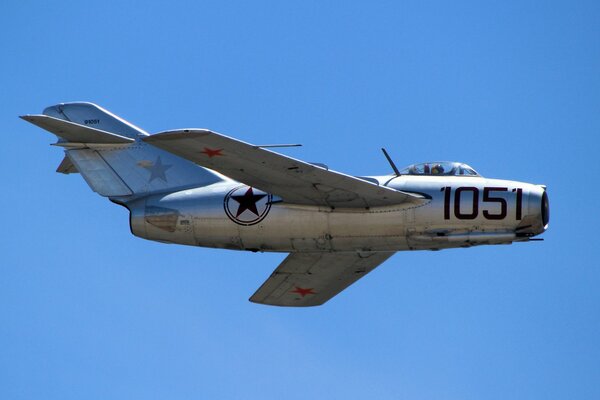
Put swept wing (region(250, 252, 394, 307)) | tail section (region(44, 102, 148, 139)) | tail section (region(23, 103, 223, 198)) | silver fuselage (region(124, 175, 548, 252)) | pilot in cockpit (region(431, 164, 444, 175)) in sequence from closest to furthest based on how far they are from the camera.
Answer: silver fuselage (region(124, 175, 548, 252))
pilot in cockpit (region(431, 164, 444, 175))
tail section (region(23, 103, 223, 198))
swept wing (region(250, 252, 394, 307))
tail section (region(44, 102, 148, 139))

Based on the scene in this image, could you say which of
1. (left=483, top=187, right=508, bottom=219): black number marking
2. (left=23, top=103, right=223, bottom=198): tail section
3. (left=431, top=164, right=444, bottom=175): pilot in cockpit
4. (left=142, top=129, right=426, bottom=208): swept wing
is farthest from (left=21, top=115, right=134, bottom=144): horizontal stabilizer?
(left=483, top=187, right=508, bottom=219): black number marking

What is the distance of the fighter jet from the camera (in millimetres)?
26969

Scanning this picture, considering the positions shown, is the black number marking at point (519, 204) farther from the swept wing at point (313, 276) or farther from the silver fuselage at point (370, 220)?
the swept wing at point (313, 276)

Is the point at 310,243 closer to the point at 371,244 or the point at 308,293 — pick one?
the point at 371,244

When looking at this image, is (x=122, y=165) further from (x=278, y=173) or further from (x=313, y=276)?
(x=313, y=276)

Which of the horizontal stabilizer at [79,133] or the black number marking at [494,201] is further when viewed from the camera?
the horizontal stabilizer at [79,133]

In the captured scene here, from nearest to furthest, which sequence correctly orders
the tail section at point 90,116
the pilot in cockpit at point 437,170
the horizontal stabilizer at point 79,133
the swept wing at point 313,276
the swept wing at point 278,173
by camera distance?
the swept wing at point 278,173, the pilot in cockpit at point 437,170, the horizontal stabilizer at point 79,133, the swept wing at point 313,276, the tail section at point 90,116

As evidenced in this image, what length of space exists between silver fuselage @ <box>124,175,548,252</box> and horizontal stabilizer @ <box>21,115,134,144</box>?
5.95 ft

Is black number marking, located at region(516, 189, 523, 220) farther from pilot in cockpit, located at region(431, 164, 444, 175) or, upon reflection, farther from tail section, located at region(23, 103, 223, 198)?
tail section, located at region(23, 103, 223, 198)

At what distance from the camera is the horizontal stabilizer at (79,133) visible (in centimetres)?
2850

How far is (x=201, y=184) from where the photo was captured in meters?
29.6

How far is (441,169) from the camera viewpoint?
91.7 ft

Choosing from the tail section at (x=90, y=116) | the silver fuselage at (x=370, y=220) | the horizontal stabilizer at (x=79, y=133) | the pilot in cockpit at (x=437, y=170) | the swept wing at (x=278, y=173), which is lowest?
the silver fuselage at (x=370, y=220)

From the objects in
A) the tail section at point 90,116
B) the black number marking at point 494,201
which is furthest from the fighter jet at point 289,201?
the tail section at point 90,116
